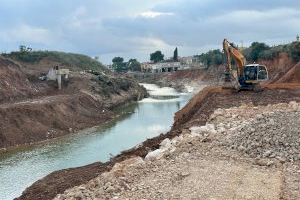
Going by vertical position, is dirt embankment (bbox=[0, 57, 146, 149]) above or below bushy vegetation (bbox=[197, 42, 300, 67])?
below

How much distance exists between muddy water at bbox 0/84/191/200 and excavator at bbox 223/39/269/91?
797cm

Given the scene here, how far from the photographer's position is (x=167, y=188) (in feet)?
50.3

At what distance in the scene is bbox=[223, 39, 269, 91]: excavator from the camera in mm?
37344

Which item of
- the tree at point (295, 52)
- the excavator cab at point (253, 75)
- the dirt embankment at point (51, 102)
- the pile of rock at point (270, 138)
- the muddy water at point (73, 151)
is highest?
the tree at point (295, 52)

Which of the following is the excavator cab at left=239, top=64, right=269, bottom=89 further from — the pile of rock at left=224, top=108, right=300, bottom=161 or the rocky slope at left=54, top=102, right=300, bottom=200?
the pile of rock at left=224, top=108, right=300, bottom=161

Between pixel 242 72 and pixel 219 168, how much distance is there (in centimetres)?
2261

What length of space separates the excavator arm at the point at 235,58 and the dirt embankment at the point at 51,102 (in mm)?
16115

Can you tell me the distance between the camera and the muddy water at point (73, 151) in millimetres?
27892

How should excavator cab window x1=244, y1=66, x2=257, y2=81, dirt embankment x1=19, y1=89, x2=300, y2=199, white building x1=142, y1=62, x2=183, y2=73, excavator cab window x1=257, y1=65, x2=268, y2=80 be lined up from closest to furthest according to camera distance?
dirt embankment x1=19, y1=89, x2=300, y2=199 < excavator cab window x1=257, y1=65, x2=268, y2=80 < excavator cab window x1=244, y1=66, x2=257, y2=81 < white building x1=142, y1=62, x2=183, y2=73

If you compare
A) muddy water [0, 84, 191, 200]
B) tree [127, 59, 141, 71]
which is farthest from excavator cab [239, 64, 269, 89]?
tree [127, 59, 141, 71]

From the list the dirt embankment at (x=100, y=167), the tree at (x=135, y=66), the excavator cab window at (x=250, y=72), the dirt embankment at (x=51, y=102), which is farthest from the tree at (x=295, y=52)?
the tree at (x=135, y=66)

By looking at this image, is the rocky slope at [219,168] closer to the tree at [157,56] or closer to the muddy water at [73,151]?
the muddy water at [73,151]

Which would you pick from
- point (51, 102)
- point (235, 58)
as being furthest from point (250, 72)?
point (51, 102)

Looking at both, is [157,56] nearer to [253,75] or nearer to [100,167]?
[253,75]
